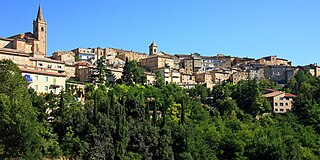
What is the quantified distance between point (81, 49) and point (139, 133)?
5918 cm

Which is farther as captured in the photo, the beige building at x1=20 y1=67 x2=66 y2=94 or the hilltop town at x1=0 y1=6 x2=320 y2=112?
the hilltop town at x1=0 y1=6 x2=320 y2=112

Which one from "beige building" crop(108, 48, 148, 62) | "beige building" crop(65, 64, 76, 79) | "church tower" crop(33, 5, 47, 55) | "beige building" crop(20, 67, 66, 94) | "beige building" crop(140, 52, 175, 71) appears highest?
"church tower" crop(33, 5, 47, 55)

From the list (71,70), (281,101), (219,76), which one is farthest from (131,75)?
(219,76)

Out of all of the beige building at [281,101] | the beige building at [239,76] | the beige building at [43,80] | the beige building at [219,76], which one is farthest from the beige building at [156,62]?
the beige building at [43,80]

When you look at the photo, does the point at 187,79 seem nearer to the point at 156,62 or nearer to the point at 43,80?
the point at 156,62

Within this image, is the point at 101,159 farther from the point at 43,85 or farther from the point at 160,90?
the point at 160,90

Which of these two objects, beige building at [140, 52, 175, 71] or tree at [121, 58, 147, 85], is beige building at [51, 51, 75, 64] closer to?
beige building at [140, 52, 175, 71]

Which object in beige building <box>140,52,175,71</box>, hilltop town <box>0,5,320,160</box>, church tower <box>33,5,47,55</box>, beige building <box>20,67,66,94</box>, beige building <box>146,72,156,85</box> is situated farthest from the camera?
beige building <box>140,52,175,71</box>

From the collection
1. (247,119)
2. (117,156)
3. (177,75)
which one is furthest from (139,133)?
(177,75)

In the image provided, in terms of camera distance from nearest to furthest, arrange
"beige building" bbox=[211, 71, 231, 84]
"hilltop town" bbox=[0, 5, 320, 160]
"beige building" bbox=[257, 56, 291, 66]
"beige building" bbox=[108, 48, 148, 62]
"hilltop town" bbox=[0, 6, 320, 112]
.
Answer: "hilltop town" bbox=[0, 5, 320, 160], "hilltop town" bbox=[0, 6, 320, 112], "beige building" bbox=[211, 71, 231, 84], "beige building" bbox=[108, 48, 148, 62], "beige building" bbox=[257, 56, 291, 66]

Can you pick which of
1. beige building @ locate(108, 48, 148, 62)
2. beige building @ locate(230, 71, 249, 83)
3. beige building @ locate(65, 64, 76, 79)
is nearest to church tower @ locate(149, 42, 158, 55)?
beige building @ locate(108, 48, 148, 62)

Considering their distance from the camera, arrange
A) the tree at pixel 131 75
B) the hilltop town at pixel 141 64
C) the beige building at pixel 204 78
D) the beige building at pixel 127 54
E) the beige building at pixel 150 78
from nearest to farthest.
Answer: the hilltop town at pixel 141 64 → the tree at pixel 131 75 → the beige building at pixel 150 78 → the beige building at pixel 204 78 → the beige building at pixel 127 54

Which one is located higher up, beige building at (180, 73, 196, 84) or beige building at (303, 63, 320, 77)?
beige building at (303, 63, 320, 77)

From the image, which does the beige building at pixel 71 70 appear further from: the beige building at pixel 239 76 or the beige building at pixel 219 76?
the beige building at pixel 239 76
